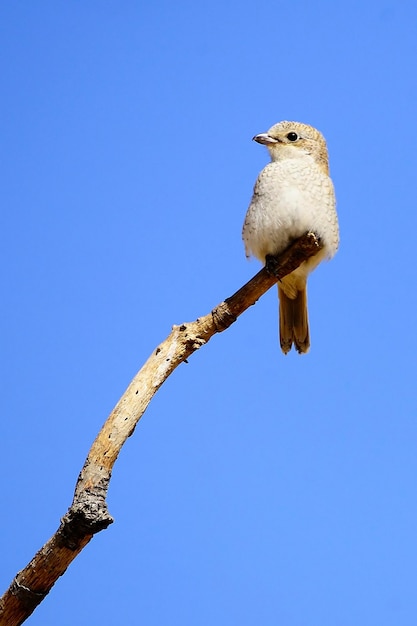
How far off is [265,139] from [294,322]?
123cm

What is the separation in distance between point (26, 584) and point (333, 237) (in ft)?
9.32

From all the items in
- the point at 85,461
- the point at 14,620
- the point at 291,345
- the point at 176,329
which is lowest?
the point at 14,620

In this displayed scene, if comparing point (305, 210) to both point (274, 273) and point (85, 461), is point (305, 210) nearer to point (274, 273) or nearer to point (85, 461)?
point (274, 273)

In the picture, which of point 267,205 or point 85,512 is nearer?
point 85,512

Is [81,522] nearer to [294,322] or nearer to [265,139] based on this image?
[294,322]

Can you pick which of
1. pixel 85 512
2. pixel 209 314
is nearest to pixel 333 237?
pixel 209 314

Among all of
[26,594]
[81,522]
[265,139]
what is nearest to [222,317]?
[81,522]

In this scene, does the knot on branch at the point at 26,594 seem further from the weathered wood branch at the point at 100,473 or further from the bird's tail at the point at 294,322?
the bird's tail at the point at 294,322

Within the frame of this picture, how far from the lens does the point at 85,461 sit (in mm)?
3701

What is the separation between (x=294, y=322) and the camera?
226 inches

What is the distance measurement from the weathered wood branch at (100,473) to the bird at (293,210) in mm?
726

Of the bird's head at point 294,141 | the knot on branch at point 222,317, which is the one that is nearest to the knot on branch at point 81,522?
the knot on branch at point 222,317

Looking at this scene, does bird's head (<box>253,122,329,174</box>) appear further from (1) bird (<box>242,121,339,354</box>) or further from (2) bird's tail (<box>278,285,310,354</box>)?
(2) bird's tail (<box>278,285,310,354</box>)

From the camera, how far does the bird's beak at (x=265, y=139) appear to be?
5.64 m
